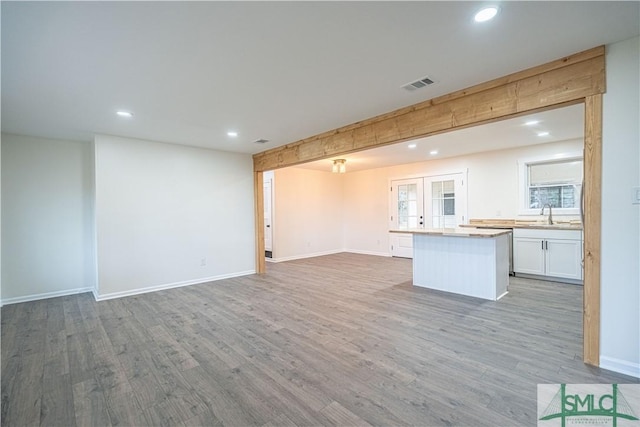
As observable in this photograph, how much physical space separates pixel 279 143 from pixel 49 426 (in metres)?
4.31

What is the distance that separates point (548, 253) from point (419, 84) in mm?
4165

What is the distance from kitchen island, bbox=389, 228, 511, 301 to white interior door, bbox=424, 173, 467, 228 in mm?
2380

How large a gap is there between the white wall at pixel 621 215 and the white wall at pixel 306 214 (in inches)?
245

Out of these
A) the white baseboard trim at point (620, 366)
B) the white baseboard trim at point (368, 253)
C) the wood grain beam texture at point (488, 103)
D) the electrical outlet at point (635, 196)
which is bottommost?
the white baseboard trim at point (368, 253)

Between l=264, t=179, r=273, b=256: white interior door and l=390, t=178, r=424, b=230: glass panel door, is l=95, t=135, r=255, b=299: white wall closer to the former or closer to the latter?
l=264, t=179, r=273, b=256: white interior door

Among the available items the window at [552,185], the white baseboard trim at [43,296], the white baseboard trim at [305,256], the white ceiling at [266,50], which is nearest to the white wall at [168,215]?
the white baseboard trim at [43,296]

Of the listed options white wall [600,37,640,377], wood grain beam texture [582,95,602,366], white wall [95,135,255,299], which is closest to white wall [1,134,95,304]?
white wall [95,135,255,299]

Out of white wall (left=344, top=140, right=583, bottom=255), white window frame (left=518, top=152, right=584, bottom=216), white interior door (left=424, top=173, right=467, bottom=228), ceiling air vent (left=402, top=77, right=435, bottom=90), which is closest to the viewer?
ceiling air vent (left=402, top=77, right=435, bottom=90)

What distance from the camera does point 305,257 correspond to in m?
8.01

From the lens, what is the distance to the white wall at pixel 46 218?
167 inches

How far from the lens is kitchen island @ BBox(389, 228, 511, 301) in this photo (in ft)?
13.1

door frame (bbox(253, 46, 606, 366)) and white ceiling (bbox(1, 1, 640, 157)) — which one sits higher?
white ceiling (bbox(1, 1, 640, 157))

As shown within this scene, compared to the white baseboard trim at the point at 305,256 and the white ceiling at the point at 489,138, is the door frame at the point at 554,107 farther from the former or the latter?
the white baseboard trim at the point at 305,256

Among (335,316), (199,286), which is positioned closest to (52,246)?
(199,286)
